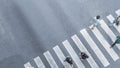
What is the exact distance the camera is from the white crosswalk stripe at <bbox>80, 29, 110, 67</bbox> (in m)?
24.1

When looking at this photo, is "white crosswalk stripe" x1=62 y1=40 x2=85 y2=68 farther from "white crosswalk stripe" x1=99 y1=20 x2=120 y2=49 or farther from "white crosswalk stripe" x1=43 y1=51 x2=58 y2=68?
"white crosswalk stripe" x1=99 y1=20 x2=120 y2=49

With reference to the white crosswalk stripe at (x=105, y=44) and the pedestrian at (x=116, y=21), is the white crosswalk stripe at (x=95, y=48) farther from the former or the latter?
the pedestrian at (x=116, y=21)

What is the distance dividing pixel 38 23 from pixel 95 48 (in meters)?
5.76

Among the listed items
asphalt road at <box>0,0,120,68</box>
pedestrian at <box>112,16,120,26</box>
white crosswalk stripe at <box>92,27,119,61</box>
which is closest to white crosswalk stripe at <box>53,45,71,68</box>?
asphalt road at <box>0,0,120,68</box>

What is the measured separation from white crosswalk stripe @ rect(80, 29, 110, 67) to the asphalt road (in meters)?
0.49

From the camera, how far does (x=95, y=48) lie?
975 inches

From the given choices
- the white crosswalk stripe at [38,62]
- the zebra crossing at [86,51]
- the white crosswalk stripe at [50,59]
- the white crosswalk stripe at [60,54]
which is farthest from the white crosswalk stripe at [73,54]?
the white crosswalk stripe at [38,62]

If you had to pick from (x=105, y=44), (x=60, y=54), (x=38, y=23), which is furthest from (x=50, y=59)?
(x=105, y=44)

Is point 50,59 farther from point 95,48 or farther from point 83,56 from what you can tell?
point 95,48

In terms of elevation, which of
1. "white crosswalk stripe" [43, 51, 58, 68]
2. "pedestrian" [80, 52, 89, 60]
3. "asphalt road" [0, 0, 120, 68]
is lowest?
"pedestrian" [80, 52, 89, 60]

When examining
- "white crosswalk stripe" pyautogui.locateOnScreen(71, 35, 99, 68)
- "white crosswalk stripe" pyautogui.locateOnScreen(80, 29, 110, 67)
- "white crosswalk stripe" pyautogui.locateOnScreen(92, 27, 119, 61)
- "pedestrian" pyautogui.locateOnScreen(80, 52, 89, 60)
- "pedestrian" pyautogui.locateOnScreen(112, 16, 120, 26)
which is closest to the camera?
"pedestrian" pyautogui.locateOnScreen(80, 52, 89, 60)

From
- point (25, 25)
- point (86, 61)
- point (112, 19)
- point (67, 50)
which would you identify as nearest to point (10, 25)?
point (25, 25)

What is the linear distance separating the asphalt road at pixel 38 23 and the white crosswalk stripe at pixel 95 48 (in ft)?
1.60

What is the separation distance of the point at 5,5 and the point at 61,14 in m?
5.55
